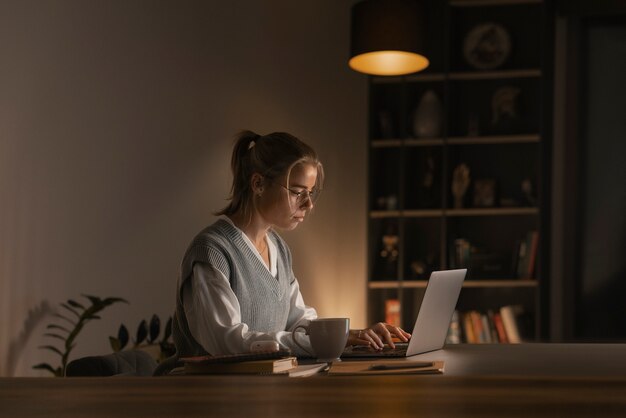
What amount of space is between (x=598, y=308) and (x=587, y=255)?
0.33 meters

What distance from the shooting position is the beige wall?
3098 millimetres

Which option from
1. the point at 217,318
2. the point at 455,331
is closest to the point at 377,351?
the point at 217,318

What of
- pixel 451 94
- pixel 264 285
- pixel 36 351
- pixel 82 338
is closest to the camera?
pixel 264 285

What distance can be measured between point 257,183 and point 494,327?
3.32 meters

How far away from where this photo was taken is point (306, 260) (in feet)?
17.3

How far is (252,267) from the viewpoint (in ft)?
7.17

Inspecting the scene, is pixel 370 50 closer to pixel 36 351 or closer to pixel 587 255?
pixel 36 351

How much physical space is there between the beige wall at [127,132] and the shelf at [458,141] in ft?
1.32

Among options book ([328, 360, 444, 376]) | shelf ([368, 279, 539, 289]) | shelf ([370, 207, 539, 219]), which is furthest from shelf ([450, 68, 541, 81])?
book ([328, 360, 444, 376])

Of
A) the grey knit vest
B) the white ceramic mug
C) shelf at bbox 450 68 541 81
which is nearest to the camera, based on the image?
the white ceramic mug

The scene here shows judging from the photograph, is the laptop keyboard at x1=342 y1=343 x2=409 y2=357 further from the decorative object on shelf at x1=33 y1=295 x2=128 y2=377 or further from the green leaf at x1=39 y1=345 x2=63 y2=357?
the green leaf at x1=39 y1=345 x2=63 y2=357

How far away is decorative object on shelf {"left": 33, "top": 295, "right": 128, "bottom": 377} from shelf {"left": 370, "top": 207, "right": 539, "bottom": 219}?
8.24ft

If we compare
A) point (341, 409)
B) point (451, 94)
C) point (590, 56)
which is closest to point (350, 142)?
point (451, 94)

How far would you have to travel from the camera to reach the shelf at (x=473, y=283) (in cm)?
527
